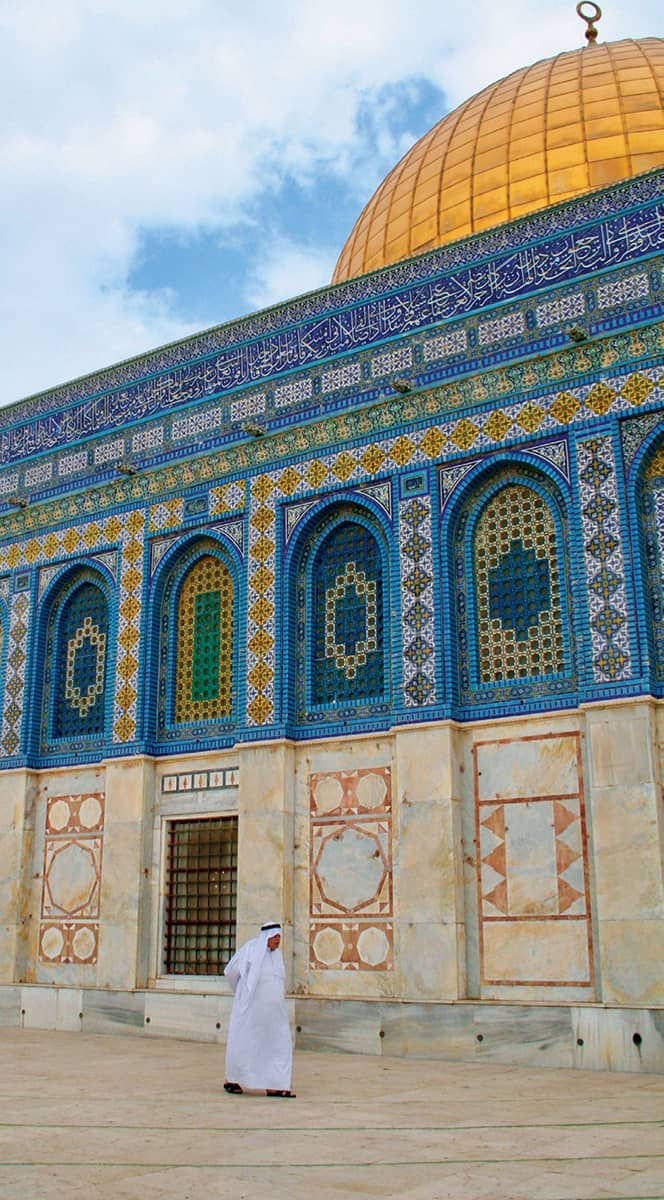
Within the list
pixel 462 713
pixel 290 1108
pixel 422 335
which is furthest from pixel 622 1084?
pixel 422 335

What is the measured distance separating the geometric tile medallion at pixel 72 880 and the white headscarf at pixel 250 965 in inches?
189

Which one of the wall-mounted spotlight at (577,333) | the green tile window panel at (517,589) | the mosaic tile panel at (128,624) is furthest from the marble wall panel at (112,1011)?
the wall-mounted spotlight at (577,333)

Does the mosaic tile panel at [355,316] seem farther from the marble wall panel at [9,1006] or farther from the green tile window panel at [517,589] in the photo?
the marble wall panel at [9,1006]

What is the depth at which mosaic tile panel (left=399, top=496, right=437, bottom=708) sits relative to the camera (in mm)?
10945

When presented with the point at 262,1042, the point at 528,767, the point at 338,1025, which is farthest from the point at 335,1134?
the point at 528,767

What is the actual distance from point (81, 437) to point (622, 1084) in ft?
32.1

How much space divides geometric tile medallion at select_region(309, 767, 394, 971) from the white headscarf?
275 cm

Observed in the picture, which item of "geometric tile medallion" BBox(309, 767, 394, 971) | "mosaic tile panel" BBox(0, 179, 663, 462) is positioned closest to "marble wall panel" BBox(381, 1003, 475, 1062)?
"geometric tile medallion" BBox(309, 767, 394, 971)

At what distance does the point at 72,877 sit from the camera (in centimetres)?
1309

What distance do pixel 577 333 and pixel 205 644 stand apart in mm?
5083

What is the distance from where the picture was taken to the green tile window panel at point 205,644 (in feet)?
41.7

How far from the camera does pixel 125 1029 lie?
11922mm

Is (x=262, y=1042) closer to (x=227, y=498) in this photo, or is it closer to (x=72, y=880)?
(x=72, y=880)

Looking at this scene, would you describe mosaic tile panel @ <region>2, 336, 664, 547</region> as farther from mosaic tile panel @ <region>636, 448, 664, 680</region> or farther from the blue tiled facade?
mosaic tile panel @ <region>636, 448, 664, 680</region>
